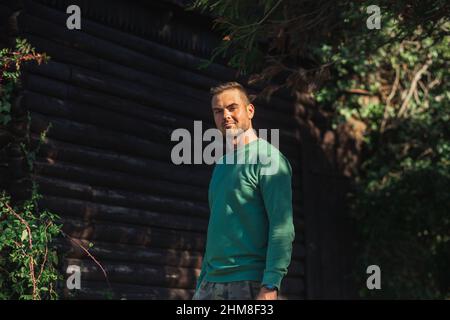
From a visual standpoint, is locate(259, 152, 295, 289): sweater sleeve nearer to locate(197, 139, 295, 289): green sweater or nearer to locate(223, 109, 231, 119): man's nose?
locate(197, 139, 295, 289): green sweater

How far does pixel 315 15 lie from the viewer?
896 cm

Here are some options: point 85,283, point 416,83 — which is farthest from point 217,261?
point 416,83

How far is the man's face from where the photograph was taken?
15.6 ft

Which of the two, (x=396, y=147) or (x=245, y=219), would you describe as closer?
(x=245, y=219)

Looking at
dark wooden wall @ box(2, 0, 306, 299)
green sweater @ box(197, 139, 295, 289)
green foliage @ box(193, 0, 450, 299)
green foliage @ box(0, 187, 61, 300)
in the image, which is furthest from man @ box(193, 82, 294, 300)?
green foliage @ box(193, 0, 450, 299)

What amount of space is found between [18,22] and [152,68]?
1.97 metres

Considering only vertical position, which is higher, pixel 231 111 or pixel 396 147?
pixel 396 147

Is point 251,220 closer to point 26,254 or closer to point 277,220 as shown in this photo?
point 277,220

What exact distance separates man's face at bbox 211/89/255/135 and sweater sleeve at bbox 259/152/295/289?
31 centimetres

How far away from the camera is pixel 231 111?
475cm

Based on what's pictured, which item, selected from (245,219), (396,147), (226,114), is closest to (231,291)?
(245,219)

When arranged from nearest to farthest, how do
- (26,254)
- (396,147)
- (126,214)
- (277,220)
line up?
(277,220) → (26,254) → (126,214) → (396,147)

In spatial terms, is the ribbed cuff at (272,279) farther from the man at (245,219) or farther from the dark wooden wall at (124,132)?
the dark wooden wall at (124,132)

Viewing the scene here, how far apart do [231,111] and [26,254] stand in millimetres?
3267
